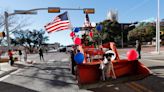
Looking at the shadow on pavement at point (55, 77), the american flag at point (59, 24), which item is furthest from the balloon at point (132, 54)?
the american flag at point (59, 24)

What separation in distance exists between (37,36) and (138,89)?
10467 cm

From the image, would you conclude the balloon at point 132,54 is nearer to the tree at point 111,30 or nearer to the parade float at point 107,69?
the parade float at point 107,69

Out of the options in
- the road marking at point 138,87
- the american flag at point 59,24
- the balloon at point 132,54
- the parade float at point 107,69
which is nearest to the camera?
the road marking at point 138,87

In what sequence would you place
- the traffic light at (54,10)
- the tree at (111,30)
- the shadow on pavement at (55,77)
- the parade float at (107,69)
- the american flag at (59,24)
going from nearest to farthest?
the parade float at (107,69)
the shadow on pavement at (55,77)
the american flag at (59,24)
the traffic light at (54,10)
the tree at (111,30)

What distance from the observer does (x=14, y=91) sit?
963 cm

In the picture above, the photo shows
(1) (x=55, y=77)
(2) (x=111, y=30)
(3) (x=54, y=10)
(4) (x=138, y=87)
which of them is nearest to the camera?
(4) (x=138, y=87)

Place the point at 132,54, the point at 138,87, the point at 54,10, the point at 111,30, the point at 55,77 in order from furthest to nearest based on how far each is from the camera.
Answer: the point at 111,30
the point at 54,10
the point at 55,77
the point at 132,54
the point at 138,87

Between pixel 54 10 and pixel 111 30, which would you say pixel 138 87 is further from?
A: pixel 111 30

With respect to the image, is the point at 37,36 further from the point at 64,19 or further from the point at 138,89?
the point at 138,89

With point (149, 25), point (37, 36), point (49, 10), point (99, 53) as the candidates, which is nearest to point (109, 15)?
point (37, 36)

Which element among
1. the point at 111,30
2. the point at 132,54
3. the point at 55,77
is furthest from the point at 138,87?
the point at 111,30

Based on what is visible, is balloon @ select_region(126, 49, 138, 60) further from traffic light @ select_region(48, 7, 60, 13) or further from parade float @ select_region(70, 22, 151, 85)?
traffic light @ select_region(48, 7, 60, 13)

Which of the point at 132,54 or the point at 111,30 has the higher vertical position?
the point at 111,30

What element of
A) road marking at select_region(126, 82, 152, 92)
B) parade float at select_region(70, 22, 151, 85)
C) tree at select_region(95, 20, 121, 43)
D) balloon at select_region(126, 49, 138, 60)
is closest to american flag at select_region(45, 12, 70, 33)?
parade float at select_region(70, 22, 151, 85)
